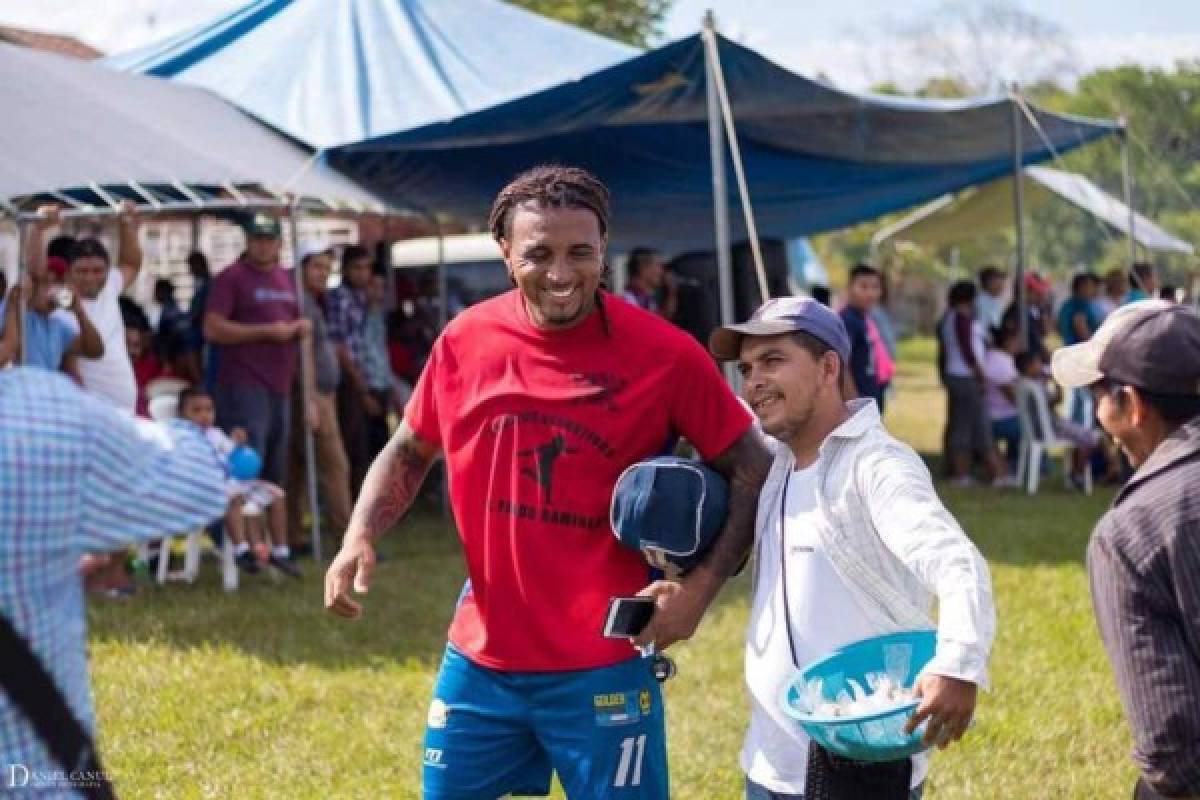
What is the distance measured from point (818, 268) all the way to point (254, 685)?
2191 centimetres

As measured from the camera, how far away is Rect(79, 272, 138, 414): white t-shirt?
878cm

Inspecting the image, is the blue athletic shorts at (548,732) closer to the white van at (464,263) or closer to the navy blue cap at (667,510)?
the navy blue cap at (667,510)

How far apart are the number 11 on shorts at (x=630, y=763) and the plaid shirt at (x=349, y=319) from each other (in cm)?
819

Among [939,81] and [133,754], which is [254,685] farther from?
[939,81]

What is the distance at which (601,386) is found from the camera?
3500 mm

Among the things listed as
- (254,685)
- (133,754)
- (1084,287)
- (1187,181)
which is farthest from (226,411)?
(1084,287)

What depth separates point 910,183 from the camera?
16422 millimetres

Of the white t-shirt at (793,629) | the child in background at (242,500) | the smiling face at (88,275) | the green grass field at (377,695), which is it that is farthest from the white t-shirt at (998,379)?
the white t-shirt at (793,629)

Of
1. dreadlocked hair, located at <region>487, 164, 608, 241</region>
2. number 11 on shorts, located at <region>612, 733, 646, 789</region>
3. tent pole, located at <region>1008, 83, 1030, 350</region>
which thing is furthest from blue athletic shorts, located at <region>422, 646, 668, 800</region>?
tent pole, located at <region>1008, 83, 1030, 350</region>

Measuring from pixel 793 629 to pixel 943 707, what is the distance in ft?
1.57

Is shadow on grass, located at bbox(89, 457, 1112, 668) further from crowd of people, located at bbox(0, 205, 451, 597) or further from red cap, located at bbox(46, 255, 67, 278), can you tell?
red cap, located at bbox(46, 255, 67, 278)

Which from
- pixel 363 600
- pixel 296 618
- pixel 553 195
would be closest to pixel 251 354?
pixel 363 600

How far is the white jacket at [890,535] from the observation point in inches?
115

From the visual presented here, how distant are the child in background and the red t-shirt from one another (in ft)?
19.0
